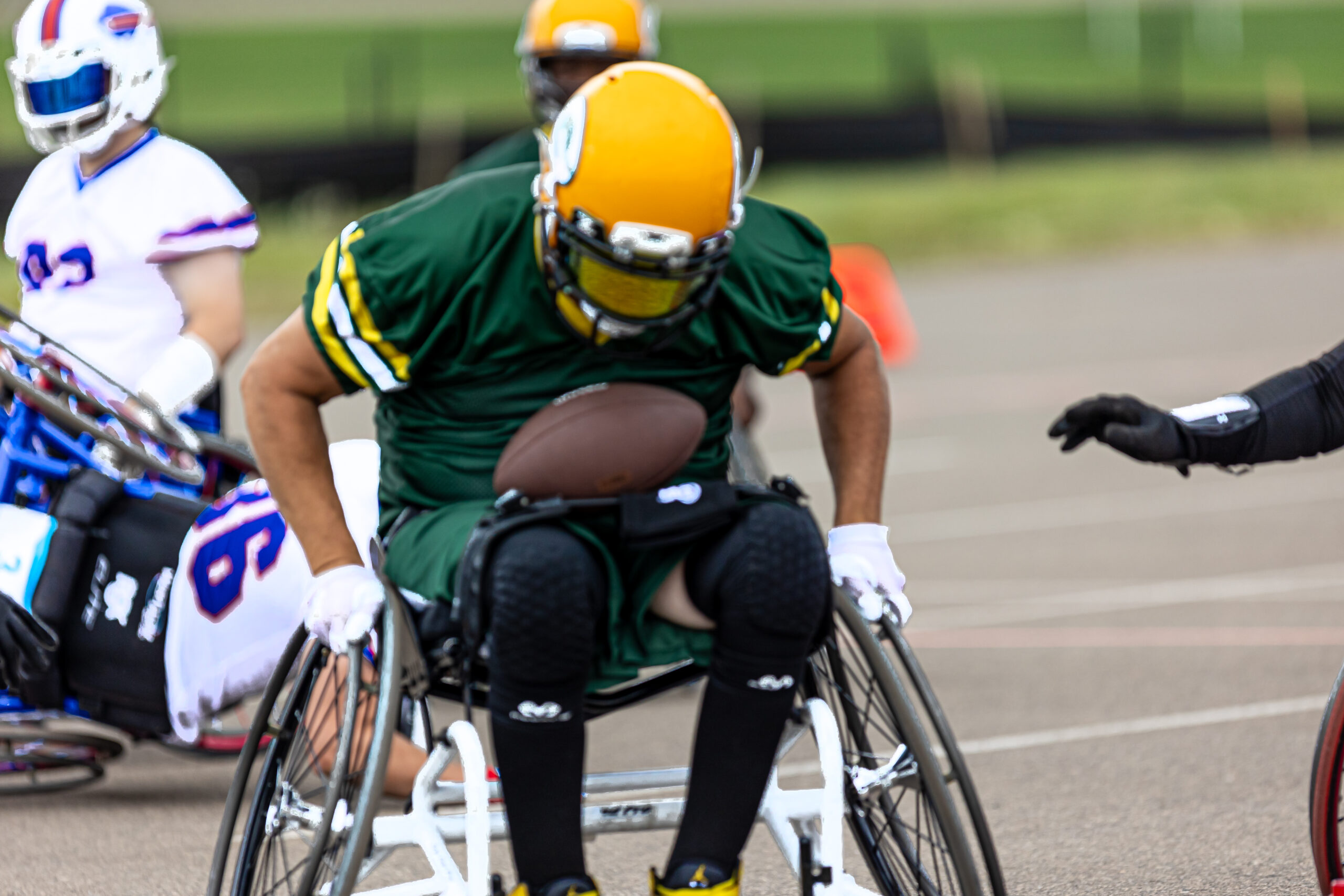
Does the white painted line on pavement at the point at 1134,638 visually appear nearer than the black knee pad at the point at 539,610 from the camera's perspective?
No

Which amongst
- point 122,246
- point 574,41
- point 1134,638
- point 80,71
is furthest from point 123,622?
point 1134,638

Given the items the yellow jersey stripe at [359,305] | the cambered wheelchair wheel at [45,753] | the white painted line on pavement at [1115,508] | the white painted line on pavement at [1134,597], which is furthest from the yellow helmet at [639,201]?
the white painted line on pavement at [1115,508]

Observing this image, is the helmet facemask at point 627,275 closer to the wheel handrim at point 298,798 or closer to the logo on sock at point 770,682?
the logo on sock at point 770,682

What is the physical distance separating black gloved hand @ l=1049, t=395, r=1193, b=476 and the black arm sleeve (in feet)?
0.22

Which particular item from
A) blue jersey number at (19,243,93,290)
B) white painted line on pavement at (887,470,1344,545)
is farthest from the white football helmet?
white painted line on pavement at (887,470,1344,545)

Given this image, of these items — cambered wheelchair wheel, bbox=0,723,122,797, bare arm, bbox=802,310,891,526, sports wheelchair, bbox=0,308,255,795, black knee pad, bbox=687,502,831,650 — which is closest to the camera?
black knee pad, bbox=687,502,831,650

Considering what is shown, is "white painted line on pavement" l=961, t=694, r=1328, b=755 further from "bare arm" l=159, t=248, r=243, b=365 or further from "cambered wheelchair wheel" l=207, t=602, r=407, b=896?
"cambered wheelchair wheel" l=207, t=602, r=407, b=896

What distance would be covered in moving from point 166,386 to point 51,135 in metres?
0.78

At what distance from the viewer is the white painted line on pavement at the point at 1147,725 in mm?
5891

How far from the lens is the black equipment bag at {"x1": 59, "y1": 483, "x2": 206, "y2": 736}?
16.5 feet

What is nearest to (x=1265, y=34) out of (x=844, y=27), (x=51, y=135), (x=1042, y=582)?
(x=844, y=27)

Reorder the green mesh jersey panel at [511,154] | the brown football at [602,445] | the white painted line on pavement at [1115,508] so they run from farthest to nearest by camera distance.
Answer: the white painted line on pavement at [1115,508] < the green mesh jersey panel at [511,154] < the brown football at [602,445]

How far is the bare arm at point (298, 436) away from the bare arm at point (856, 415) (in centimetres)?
87

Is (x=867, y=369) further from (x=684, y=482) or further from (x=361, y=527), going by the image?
(x=361, y=527)
